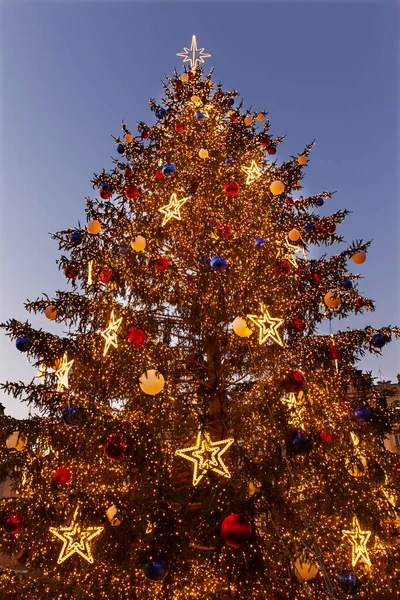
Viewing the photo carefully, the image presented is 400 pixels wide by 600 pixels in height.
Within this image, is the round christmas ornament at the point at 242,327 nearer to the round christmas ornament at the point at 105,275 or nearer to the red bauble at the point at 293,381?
the red bauble at the point at 293,381

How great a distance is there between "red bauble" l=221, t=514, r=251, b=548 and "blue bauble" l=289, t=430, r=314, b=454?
1.40 m

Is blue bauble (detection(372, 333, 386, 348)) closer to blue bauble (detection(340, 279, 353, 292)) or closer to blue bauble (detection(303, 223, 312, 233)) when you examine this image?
blue bauble (detection(340, 279, 353, 292))

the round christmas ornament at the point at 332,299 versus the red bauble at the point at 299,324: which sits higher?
the round christmas ornament at the point at 332,299

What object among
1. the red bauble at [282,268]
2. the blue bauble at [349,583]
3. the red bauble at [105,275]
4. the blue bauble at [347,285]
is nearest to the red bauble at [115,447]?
the red bauble at [105,275]

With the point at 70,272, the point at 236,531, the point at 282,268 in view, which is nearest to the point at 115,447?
the point at 236,531

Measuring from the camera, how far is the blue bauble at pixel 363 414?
536 cm

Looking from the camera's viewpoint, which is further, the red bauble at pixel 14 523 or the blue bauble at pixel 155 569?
the red bauble at pixel 14 523

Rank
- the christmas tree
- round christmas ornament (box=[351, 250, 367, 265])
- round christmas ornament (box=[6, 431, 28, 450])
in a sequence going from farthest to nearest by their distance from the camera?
round christmas ornament (box=[351, 250, 367, 265])
round christmas ornament (box=[6, 431, 28, 450])
the christmas tree

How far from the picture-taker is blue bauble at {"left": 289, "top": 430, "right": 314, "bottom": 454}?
178 inches

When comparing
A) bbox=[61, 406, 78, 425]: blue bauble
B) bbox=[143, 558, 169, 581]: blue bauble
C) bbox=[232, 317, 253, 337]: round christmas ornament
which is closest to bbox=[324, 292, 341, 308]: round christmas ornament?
bbox=[232, 317, 253, 337]: round christmas ornament

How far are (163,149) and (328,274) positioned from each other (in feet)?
13.5

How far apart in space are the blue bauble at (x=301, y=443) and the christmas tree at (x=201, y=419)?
23 mm

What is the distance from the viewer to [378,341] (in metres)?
5.80

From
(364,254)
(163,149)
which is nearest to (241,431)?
(364,254)
